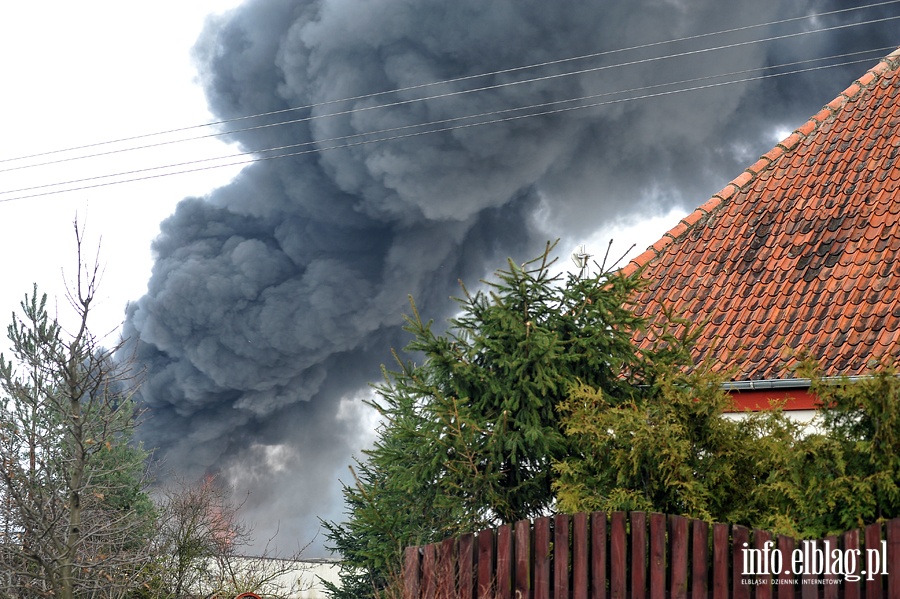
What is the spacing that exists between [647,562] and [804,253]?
507 centimetres

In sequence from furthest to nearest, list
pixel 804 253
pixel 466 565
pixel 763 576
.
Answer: pixel 804 253 < pixel 466 565 < pixel 763 576

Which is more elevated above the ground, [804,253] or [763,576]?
[804,253]

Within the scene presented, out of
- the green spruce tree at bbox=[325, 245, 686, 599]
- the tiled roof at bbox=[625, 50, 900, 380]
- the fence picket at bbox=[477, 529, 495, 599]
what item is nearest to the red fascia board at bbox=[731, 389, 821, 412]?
the tiled roof at bbox=[625, 50, 900, 380]

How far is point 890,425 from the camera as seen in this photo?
5.03m

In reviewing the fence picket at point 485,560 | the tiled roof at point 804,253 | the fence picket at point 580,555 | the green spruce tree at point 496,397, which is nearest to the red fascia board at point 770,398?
the tiled roof at point 804,253

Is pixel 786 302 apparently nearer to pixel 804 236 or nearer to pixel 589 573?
pixel 804 236

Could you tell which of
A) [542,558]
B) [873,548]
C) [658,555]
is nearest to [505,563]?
[542,558]

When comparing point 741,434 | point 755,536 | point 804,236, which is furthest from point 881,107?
point 755,536

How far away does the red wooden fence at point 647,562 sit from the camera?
4969 mm

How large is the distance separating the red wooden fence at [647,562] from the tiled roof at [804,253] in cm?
220

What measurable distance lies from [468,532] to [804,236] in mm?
5621

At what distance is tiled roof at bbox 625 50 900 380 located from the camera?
8.15m

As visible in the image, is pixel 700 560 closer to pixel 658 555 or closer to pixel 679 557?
pixel 679 557

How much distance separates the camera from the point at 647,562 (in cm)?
553
